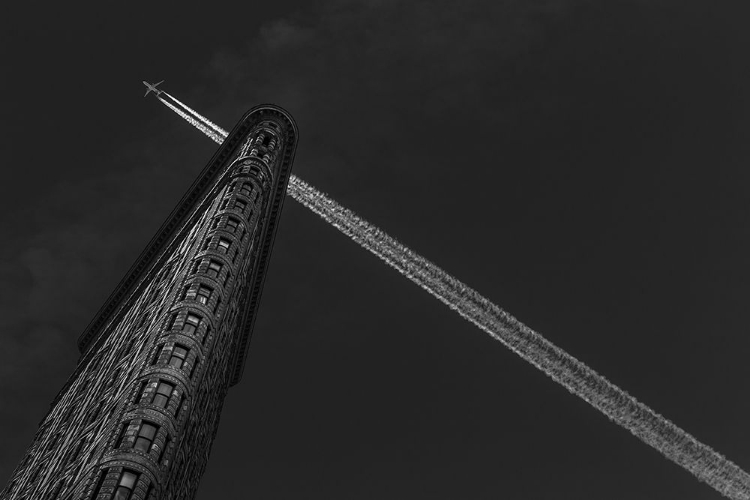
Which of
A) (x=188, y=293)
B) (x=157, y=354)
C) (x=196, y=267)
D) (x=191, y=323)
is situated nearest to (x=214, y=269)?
(x=196, y=267)

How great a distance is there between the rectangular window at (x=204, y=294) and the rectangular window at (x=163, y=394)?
36.6 ft

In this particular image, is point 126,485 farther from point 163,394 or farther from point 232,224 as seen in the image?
point 232,224

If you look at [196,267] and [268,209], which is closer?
[196,267]

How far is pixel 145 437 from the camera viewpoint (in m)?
56.5

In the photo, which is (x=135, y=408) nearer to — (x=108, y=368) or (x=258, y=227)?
(x=108, y=368)

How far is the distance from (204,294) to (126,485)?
73.7ft

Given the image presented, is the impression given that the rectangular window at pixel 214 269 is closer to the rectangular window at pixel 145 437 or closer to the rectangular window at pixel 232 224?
the rectangular window at pixel 232 224

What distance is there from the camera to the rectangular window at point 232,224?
82.1 metres

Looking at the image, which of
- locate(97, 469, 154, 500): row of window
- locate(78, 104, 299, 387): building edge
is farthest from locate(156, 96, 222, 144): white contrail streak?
locate(97, 469, 154, 500): row of window

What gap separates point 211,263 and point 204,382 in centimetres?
1207

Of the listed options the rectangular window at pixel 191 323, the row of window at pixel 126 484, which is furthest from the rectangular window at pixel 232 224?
the row of window at pixel 126 484

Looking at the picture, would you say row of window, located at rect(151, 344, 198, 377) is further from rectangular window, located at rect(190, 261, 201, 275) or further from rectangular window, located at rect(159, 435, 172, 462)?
rectangular window, located at rect(190, 261, 201, 275)

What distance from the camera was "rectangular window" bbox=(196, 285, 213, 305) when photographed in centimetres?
7100

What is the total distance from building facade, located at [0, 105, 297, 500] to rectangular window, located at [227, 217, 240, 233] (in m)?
0.13
